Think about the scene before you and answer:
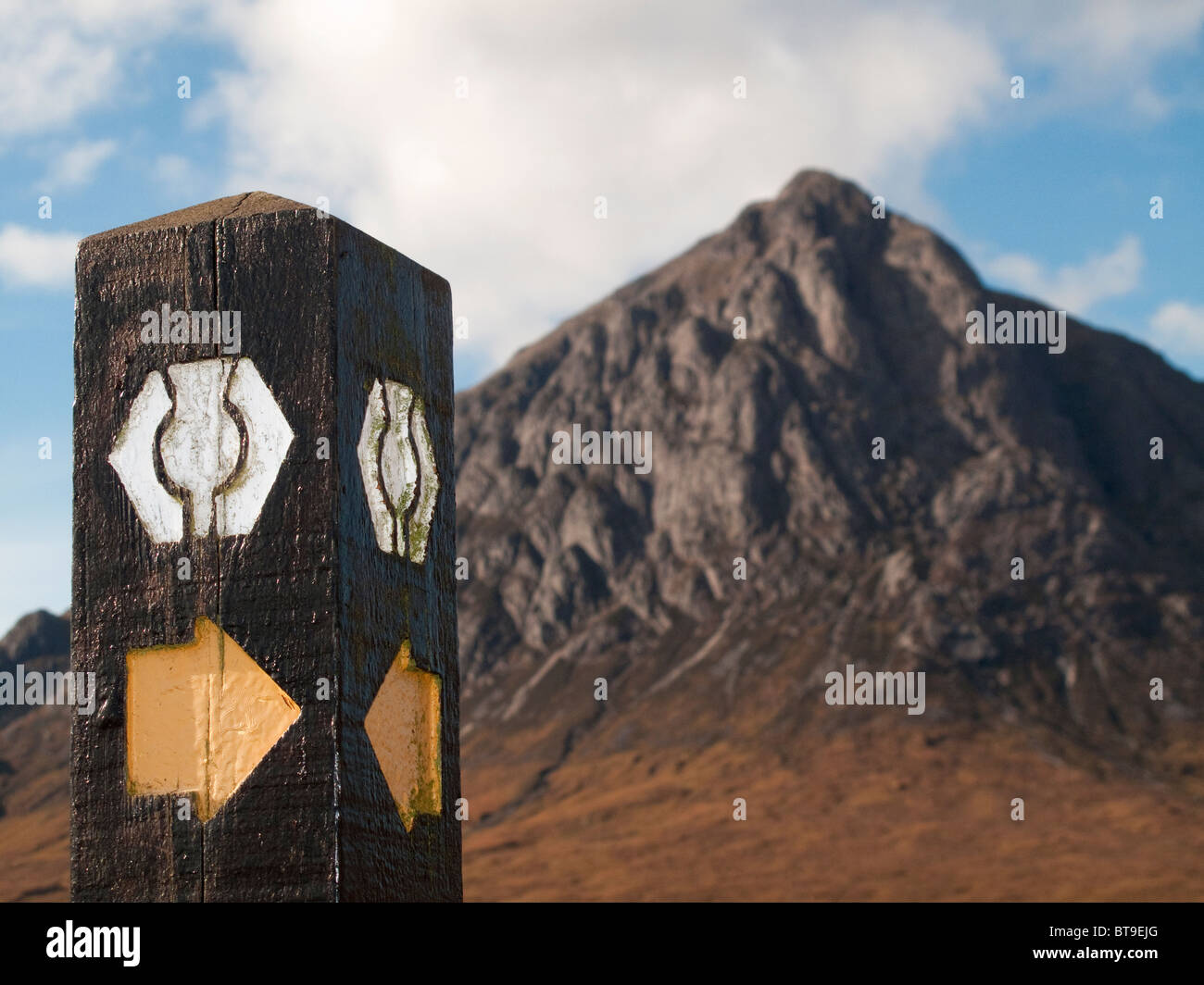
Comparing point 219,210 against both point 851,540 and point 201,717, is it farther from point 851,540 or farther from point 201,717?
point 851,540

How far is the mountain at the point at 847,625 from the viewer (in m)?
125

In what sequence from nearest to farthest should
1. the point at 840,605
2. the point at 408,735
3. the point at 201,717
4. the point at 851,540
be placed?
Answer: the point at 201,717, the point at 408,735, the point at 840,605, the point at 851,540

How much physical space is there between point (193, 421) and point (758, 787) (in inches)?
5471

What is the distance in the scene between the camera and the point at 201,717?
11.0 ft

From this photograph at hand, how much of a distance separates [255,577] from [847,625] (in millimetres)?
160357

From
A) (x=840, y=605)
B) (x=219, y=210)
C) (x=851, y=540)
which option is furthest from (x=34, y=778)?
(x=219, y=210)

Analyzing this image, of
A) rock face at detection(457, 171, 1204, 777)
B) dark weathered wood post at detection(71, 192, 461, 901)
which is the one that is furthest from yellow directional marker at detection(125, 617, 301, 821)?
rock face at detection(457, 171, 1204, 777)

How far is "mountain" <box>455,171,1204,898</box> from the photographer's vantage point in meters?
132

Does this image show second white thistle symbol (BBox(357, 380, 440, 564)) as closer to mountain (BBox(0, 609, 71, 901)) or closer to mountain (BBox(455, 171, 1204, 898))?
mountain (BBox(455, 171, 1204, 898))

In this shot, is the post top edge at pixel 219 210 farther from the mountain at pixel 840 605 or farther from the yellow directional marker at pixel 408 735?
the mountain at pixel 840 605

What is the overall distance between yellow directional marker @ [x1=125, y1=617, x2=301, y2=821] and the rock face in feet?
483
